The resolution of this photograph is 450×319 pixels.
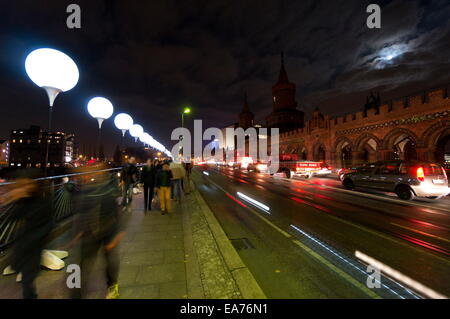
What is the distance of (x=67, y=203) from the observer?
576 cm

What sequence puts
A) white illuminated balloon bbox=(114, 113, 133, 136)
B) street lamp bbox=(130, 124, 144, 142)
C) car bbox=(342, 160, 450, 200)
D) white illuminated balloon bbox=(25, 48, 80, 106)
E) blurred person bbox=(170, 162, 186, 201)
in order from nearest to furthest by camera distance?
white illuminated balloon bbox=(25, 48, 80, 106), blurred person bbox=(170, 162, 186, 201), car bbox=(342, 160, 450, 200), white illuminated balloon bbox=(114, 113, 133, 136), street lamp bbox=(130, 124, 144, 142)

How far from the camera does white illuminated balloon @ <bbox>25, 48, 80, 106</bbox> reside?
4324 mm

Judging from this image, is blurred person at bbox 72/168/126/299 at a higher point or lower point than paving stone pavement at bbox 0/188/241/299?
higher

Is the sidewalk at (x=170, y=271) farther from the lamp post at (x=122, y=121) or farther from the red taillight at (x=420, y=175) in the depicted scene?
the red taillight at (x=420, y=175)

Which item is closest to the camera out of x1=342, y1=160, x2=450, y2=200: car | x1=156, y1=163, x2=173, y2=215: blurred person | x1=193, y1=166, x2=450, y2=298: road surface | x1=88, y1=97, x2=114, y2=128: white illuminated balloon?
x1=193, y1=166, x2=450, y2=298: road surface

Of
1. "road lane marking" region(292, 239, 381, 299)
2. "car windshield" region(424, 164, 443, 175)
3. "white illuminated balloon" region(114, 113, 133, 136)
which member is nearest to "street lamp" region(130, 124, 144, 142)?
"white illuminated balloon" region(114, 113, 133, 136)

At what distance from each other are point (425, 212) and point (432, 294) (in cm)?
579

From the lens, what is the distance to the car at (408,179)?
812 cm

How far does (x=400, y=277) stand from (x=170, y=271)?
3.62m

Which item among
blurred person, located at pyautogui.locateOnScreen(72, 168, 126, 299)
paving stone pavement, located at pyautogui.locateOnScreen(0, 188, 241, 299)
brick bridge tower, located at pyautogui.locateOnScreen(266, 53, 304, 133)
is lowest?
paving stone pavement, located at pyautogui.locateOnScreen(0, 188, 241, 299)

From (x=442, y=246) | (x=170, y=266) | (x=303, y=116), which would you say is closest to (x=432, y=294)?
(x=442, y=246)

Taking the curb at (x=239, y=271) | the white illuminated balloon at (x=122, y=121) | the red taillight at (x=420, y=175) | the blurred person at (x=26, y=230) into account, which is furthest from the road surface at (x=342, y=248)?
the white illuminated balloon at (x=122, y=121)

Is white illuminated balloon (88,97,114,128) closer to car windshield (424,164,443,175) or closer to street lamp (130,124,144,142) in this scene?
street lamp (130,124,144,142)

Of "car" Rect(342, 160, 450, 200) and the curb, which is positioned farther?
"car" Rect(342, 160, 450, 200)
